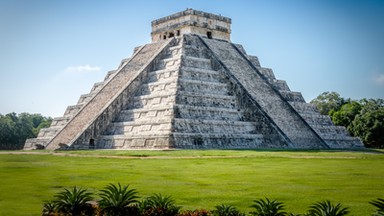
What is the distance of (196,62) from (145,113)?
6.43 meters

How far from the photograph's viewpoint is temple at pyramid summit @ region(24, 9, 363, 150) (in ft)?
102

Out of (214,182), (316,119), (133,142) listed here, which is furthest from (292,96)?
(214,182)

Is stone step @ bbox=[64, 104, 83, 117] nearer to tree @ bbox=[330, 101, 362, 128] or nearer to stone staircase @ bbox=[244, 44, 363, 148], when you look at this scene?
stone staircase @ bbox=[244, 44, 363, 148]

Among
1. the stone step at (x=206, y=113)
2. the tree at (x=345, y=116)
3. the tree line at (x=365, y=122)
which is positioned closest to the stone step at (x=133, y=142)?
the stone step at (x=206, y=113)

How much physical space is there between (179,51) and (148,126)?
845 centimetres

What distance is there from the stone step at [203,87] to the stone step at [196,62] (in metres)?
2.09

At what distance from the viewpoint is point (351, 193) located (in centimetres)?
1202

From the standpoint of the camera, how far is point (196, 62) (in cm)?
3691

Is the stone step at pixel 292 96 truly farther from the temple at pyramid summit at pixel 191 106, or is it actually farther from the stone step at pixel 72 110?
the stone step at pixel 72 110

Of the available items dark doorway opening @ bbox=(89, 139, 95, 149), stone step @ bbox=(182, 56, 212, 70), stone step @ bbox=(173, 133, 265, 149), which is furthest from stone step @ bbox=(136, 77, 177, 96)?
dark doorway opening @ bbox=(89, 139, 95, 149)

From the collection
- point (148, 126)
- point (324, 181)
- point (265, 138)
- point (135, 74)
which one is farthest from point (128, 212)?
point (135, 74)

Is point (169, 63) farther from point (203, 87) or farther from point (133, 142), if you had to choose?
point (133, 142)

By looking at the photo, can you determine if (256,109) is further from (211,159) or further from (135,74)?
(211,159)

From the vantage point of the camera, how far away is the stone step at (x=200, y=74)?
34656mm
